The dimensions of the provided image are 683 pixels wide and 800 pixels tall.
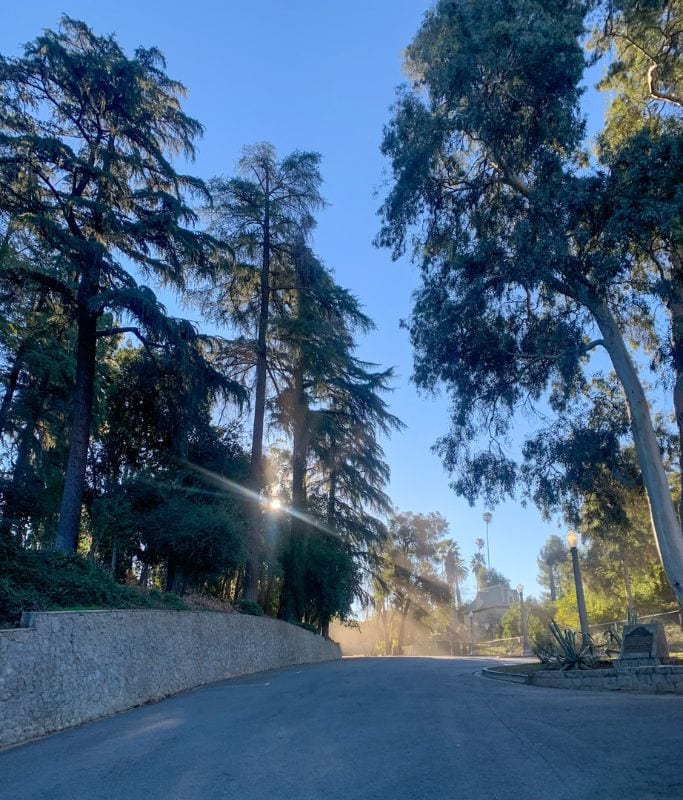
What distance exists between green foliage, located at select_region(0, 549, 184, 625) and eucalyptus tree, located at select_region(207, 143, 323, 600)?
12846mm

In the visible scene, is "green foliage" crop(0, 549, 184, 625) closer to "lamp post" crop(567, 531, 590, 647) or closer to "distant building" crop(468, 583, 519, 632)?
"lamp post" crop(567, 531, 590, 647)

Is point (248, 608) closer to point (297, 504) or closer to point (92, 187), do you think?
point (297, 504)

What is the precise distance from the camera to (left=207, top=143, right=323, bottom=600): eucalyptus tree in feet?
91.7

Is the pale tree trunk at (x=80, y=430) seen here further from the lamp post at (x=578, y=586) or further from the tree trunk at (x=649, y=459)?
the tree trunk at (x=649, y=459)

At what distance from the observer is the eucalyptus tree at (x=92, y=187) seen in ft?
60.4

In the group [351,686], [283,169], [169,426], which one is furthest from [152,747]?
[283,169]

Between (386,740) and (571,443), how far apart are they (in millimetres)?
12088

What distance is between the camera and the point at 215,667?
17.8 metres

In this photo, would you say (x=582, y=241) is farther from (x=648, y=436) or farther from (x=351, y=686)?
(x=351, y=686)

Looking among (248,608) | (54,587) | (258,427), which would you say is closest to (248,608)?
(248,608)

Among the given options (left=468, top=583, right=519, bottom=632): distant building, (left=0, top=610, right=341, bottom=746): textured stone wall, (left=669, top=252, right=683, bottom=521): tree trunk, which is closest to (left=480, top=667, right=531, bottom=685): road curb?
(left=669, top=252, right=683, bottom=521): tree trunk

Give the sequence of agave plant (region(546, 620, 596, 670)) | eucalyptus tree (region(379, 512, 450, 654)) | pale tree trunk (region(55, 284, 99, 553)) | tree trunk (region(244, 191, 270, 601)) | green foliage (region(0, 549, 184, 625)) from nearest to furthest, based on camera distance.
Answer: green foliage (region(0, 549, 184, 625)) < agave plant (region(546, 620, 596, 670)) < pale tree trunk (region(55, 284, 99, 553)) < tree trunk (region(244, 191, 270, 601)) < eucalyptus tree (region(379, 512, 450, 654))

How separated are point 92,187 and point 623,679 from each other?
735 inches

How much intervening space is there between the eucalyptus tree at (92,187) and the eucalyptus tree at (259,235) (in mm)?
6652
